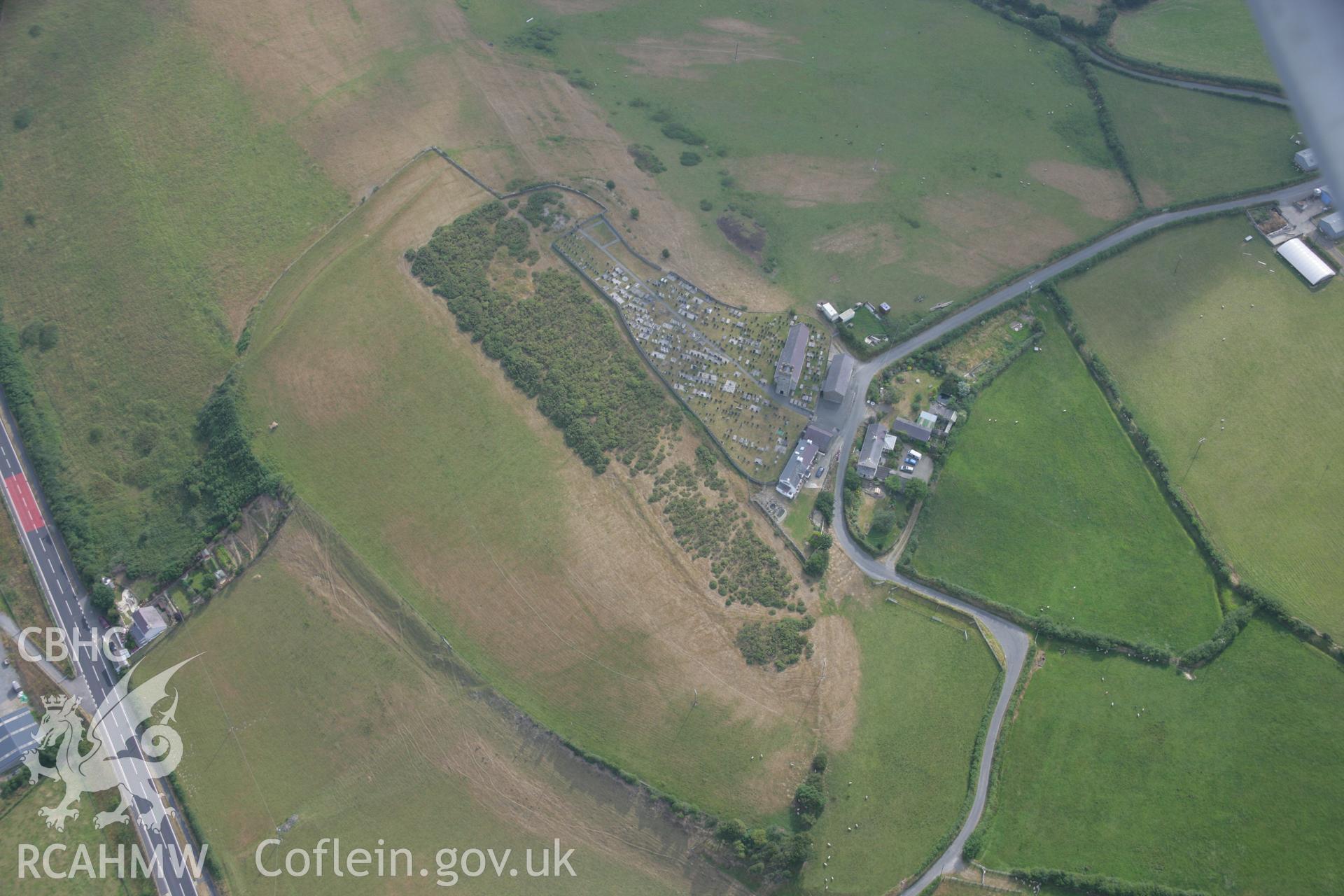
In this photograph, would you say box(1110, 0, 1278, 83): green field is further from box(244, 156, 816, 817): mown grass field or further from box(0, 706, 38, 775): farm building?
box(0, 706, 38, 775): farm building

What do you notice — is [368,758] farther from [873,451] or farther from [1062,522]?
[1062,522]

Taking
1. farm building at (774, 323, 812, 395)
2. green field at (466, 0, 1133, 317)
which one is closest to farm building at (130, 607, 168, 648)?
farm building at (774, 323, 812, 395)

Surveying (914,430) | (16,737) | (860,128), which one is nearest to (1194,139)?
(860,128)

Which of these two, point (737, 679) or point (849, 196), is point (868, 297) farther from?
point (737, 679)

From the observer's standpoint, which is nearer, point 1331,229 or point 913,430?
point 913,430

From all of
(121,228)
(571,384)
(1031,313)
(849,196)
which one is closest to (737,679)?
(571,384)

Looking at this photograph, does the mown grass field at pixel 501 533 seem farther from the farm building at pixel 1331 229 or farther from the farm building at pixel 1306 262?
the farm building at pixel 1331 229
